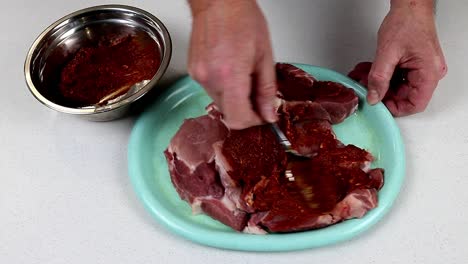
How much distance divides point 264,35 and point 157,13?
45.7 inches

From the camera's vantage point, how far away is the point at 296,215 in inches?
67.4

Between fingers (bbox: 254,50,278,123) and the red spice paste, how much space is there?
0.68 meters

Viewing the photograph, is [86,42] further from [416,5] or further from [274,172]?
[416,5]

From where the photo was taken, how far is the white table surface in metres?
1.77

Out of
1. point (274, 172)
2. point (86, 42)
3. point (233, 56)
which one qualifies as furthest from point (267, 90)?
point (86, 42)

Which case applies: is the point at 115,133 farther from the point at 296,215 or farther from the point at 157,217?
the point at 296,215

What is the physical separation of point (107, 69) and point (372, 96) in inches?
40.3

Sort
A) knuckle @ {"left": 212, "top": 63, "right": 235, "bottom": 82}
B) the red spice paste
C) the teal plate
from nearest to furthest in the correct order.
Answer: knuckle @ {"left": 212, "top": 63, "right": 235, "bottom": 82} → the teal plate → the red spice paste

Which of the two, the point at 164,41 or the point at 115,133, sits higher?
the point at 164,41

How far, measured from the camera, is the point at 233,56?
4.66ft

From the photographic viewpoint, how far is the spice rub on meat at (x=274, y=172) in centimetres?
173

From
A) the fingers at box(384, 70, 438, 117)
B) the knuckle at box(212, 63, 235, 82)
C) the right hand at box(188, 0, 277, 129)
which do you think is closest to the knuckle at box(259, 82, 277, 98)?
the right hand at box(188, 0, 277, 129)

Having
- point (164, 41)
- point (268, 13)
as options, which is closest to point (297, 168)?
point (164, 41)

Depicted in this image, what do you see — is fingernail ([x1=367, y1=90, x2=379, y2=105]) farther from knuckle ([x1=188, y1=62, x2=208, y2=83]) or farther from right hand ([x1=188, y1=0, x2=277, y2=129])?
knuckle ([x1=188, y1=62, x2=208, y2=83])
